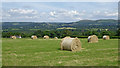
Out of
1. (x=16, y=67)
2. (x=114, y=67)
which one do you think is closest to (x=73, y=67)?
(x=114, y=67)

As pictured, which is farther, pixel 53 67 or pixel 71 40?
pixel 71 40

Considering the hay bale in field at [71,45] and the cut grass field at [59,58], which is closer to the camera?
the cut grass field at [59,58]

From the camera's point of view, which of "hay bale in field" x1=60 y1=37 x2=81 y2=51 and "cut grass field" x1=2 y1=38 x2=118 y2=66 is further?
"hay bale in field" x1=60 y1=37 x2=81 y2=51

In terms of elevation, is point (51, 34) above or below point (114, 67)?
below

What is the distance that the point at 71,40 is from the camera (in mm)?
19469

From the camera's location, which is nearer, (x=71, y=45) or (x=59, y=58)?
(x=59, y=58)

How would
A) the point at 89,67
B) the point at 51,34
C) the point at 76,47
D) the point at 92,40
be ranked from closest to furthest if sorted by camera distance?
the point at 89,67 < the point at 76,47 < the point at 92,40 < the point at 51,34

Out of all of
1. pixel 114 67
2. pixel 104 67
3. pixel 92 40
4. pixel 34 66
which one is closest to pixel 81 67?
pixel 104 67

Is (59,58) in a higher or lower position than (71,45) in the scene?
higher

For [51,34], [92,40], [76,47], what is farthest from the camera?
[51,34]

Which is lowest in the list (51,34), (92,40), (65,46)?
(51,34)

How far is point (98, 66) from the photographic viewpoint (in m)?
9.90

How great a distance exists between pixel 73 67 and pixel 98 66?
1.47m

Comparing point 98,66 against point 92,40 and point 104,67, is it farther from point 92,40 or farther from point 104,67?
Result: point 92,40
